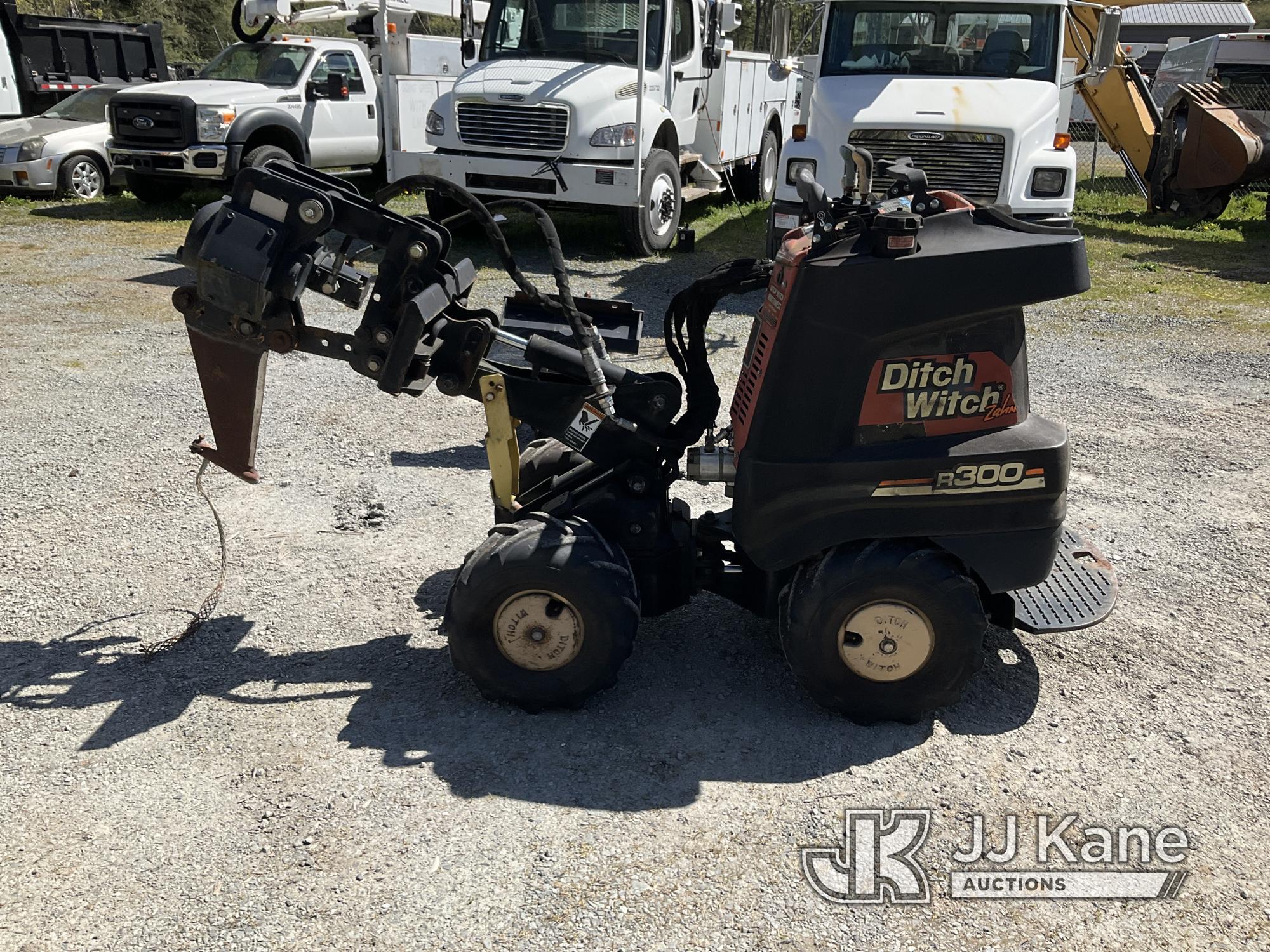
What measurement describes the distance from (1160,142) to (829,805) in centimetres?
1607

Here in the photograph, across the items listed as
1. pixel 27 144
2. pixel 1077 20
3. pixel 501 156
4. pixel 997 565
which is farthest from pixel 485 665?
pixel 27 144

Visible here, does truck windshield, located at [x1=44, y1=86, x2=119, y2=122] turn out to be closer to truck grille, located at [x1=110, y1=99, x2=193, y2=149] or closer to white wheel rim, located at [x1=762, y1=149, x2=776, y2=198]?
truck grille, located at [x1=110, y1=99, x2=193, y2=149]

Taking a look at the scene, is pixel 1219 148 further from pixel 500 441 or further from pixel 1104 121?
pixel 500 441

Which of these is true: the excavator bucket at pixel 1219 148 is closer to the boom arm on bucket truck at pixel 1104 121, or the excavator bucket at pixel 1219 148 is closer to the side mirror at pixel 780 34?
the boom arm on bucket truck at pixel 1104 121

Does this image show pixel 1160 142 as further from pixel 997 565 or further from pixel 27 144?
pixel 27 144

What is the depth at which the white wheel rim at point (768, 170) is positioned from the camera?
17188 millimetres

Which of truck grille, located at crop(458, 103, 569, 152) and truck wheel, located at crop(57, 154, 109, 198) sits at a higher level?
truck grille, located at crop(458, 103, 569, 152)

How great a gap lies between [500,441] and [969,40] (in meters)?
8.42

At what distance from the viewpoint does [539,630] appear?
151 inches

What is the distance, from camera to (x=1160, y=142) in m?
16.5

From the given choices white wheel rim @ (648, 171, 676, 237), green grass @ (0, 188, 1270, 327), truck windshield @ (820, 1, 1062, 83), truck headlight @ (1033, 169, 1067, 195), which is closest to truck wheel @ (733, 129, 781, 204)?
green grass @ (0, 188, 1270, 327)

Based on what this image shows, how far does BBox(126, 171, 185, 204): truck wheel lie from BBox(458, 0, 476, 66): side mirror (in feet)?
16.1

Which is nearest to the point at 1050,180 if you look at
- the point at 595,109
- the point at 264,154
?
the point at 595,109

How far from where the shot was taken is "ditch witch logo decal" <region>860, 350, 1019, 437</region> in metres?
3.66
